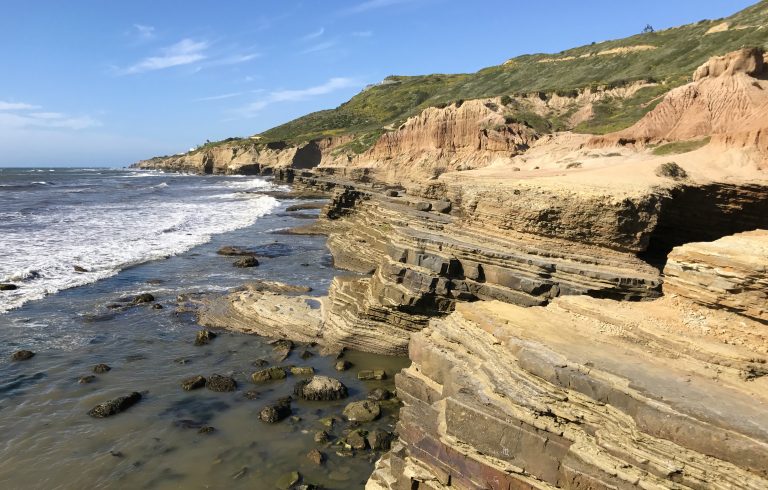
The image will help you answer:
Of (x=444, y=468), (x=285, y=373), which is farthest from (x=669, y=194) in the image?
(x=285, y=373)

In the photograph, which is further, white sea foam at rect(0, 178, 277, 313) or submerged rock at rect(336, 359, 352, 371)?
white sea foam at rect(0, 178, 277, 313)

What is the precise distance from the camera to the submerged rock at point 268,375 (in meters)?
13.7

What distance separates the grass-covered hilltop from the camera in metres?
52.3

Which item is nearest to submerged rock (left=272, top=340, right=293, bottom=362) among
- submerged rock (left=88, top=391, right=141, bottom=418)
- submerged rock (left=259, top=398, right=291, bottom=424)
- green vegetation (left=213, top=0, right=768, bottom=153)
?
submerged rock (left=259, top=398, right=291, bottom=424)

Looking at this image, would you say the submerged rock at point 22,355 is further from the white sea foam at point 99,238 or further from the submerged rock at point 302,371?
the submerged rock at point 302,371

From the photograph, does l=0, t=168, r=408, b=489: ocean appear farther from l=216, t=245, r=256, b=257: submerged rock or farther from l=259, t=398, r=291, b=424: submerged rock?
l=216, t=245, r=256, b=257: submerged rock

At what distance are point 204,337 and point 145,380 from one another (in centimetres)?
297

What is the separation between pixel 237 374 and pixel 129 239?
22528mm

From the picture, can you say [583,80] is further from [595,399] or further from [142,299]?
[595,399]

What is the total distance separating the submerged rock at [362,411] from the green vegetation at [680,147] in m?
19.0

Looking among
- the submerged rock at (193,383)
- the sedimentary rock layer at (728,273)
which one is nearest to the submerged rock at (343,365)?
Result: the submerged rock at (193,383)

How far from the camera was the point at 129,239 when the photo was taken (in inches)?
1254

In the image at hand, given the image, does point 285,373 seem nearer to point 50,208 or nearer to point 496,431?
point 496,431

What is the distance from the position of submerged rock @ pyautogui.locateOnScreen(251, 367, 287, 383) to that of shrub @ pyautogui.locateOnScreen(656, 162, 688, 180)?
525 inches
